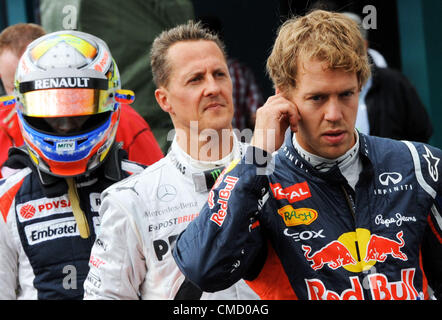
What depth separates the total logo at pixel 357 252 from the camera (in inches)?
97.8

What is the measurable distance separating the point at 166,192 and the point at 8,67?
196cm

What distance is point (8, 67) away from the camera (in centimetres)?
475

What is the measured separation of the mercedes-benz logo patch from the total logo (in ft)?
3.21

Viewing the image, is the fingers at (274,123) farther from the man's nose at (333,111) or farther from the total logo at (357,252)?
the total logo at (357,252)

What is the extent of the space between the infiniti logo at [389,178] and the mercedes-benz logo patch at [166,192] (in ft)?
3.56

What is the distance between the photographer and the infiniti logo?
2607mm

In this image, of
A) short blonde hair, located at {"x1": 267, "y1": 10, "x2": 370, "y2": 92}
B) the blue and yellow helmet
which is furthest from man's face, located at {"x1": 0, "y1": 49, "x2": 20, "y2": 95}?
short blonde hair, located at {"x1": 267, "y1": 10, "x2": 370, "y2": 92}

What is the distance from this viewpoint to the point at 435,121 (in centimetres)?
689

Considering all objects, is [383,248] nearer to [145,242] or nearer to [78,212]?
[145,242]

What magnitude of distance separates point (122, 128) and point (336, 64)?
6.79ft

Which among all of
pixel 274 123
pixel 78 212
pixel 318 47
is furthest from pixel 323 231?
pixel 78 212

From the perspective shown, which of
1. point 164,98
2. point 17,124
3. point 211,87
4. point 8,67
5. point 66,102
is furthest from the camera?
point 8,67

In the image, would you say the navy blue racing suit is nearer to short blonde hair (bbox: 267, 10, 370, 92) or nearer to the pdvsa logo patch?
short blonde hair (bbox: 267, 10, 370, 92)
